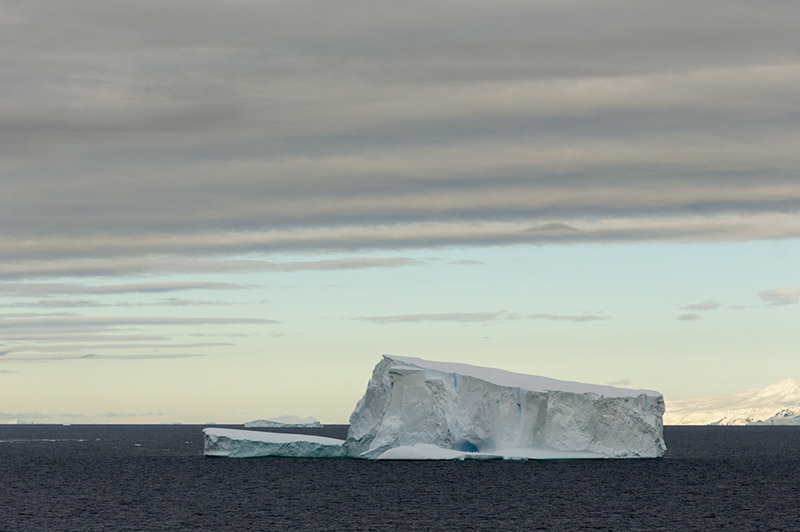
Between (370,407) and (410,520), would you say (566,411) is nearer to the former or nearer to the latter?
(370,407)

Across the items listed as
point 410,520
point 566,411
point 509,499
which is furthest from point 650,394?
point 410,520

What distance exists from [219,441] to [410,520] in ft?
119

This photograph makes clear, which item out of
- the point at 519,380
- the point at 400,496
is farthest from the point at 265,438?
the point at 400,496

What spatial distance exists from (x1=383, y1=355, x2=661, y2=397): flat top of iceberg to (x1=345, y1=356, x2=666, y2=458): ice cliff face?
89 millimetres

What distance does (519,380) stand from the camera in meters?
62.2

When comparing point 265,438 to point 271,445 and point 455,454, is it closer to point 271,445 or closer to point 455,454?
point 271,445

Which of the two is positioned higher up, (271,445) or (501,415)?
(501,415)

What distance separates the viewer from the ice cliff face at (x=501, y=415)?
2299 inches

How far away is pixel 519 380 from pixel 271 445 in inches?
658

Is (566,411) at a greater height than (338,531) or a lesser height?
greater

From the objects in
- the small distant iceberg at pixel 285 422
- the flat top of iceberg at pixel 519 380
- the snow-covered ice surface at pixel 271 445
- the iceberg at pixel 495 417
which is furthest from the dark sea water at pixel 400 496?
the small distant iceberg at pixel 285 422

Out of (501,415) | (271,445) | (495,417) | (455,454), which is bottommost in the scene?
(455,454)

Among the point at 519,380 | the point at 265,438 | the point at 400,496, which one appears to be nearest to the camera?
the point at 400,496

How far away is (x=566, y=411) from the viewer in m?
58.7
